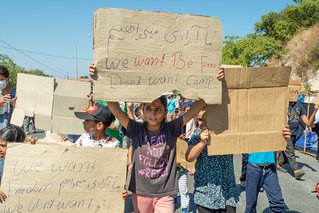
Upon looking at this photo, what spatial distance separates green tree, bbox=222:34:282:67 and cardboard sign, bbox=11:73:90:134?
28.6 m

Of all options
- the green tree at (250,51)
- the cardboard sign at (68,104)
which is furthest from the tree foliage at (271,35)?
the cardboard sign at (68,104)

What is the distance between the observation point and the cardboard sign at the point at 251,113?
257 cm

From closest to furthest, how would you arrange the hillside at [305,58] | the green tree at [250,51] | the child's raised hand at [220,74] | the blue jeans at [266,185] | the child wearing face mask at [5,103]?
the child's raised hand at [220,74]
the blue jeans at [266,185]
the child wearing face mask at [5,103]
the hillside at [305,58]
the green tree at [250,51]

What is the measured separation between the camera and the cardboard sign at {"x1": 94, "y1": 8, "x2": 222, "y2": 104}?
7.20ft

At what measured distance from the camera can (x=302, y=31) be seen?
3400 centimetres

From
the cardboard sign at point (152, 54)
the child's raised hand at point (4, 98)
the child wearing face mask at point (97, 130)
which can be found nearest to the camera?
the cardboard sign at point (152, 54)

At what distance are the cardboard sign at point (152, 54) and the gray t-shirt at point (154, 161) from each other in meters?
0.46

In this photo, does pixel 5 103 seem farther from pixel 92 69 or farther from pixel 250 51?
pixel 250 51

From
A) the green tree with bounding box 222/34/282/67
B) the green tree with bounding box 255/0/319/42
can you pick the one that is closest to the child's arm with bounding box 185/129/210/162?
the green tree with bounding box 222/34/282/67

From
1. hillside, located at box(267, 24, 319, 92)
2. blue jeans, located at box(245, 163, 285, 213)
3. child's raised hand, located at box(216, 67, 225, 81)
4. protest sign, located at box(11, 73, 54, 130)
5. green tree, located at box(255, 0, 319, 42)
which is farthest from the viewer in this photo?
green tree, located at box(255, 0, 319, 42)

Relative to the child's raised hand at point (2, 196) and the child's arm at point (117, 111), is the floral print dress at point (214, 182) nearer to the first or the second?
the child's arm at point (117, 111)

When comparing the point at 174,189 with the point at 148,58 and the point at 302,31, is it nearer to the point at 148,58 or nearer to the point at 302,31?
the point at 148,58

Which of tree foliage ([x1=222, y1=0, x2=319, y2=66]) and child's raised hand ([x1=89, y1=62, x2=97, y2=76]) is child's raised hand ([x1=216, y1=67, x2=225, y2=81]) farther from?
tree foliage ([x1=222, y1=0, x2=319, y2=66])

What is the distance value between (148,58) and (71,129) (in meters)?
2.23
